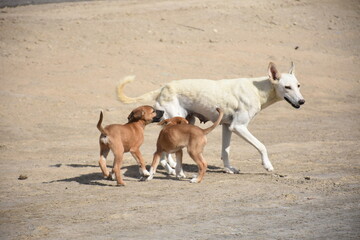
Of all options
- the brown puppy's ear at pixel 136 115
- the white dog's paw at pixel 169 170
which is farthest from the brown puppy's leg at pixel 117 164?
the white dog's paw at pixel 169 170

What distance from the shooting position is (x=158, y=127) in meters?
15.0

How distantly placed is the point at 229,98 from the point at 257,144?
89cm

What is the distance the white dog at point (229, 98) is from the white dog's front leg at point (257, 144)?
0.02m

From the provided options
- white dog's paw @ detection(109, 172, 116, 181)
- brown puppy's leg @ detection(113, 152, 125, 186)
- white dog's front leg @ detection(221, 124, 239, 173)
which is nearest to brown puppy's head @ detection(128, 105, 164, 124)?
white dog's paw @ detection(109, 172, 116, 181)

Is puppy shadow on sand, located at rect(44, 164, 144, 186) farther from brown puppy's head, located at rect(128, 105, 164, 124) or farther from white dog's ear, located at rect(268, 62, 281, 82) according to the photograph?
white dog's ear, located at rect(268, 62, 281, 82)

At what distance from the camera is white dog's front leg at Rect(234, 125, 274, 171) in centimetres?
999

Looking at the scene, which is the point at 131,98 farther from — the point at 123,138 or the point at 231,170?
the point at 231,170

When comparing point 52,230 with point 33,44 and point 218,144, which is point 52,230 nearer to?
point 218,144

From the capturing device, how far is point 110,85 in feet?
58.9

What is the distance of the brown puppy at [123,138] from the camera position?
29.3 feet

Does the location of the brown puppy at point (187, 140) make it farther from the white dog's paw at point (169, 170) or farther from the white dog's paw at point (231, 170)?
the white dog's paw at point (231, 170)

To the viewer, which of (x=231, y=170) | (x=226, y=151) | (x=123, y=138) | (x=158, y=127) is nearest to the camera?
(x=123, y=138)

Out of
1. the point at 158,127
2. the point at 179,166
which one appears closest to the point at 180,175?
the point at 179,166

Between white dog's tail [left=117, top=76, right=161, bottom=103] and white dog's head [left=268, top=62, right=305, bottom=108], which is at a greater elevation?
white dog's head [left=268, top=62, right=305, bottom=108]
